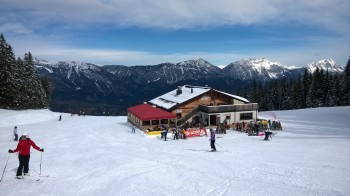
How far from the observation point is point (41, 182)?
488 inches

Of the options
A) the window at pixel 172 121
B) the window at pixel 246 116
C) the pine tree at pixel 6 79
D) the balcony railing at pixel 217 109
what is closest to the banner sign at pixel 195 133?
the balcony railing at pixel 217 109

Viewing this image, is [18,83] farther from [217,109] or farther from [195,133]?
[195,133]

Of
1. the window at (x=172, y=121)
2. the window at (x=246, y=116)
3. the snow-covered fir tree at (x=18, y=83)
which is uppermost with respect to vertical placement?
the snow-covered fir tree at (x=18, y=83)

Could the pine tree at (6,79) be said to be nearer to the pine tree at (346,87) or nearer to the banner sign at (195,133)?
the banner sign at (195,133)

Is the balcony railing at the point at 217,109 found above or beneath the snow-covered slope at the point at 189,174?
above

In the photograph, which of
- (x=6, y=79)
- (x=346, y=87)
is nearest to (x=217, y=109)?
(x=6, y=79)

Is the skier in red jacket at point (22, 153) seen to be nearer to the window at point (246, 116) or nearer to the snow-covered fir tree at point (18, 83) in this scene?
the window at point (246, 116)

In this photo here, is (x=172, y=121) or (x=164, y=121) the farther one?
(x=172, y=121)

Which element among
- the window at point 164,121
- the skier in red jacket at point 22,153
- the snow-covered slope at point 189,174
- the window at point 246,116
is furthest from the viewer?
the window at point 246,116

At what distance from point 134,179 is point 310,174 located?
26.0ft

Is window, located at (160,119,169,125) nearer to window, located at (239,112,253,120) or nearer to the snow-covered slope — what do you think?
window, located at (239,112,253,120)

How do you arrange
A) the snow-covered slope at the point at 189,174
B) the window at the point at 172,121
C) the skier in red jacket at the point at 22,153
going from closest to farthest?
the snow-covered slope at the point at 189,174, the skier in red jacket at the point at 22,153, the window at the point at 172,121

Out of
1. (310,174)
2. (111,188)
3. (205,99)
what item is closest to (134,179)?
(111,188)

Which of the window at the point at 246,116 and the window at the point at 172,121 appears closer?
the window at the point at 172,121
